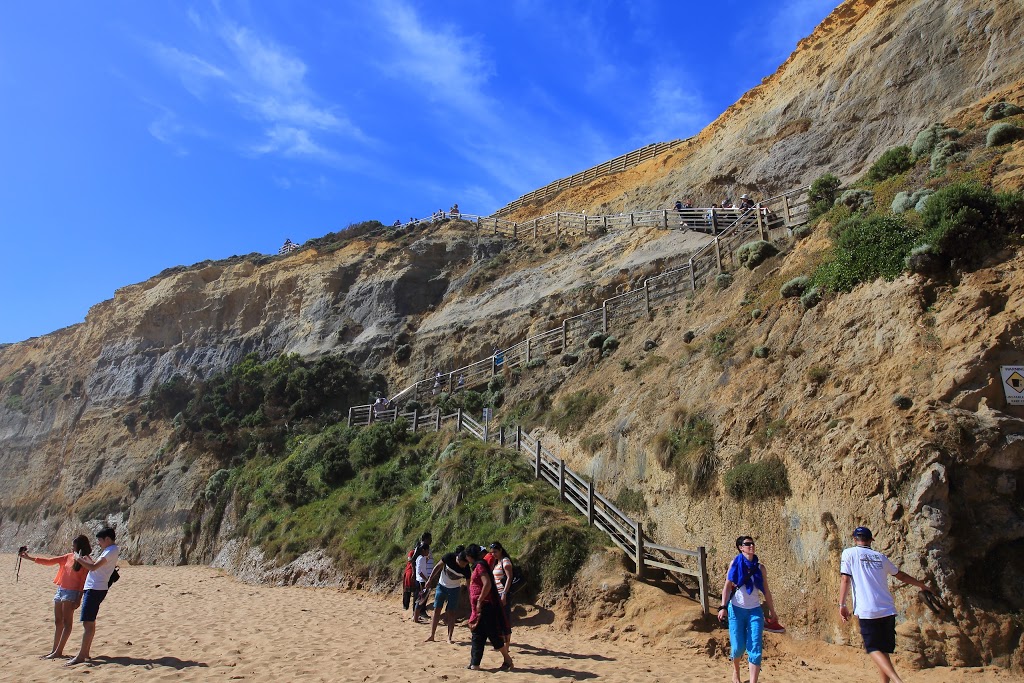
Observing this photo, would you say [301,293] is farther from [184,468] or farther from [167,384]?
[184,468]

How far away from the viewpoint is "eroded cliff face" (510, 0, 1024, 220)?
2422 centimetres

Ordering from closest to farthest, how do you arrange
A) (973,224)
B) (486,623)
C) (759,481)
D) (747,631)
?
1. (747,631)
2. (486,623)
3. (973,224)
4. (759,481)

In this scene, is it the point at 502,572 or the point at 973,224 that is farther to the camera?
the point at 973,224

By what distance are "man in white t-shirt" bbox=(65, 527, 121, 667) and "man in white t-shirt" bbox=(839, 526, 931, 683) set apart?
8.38m

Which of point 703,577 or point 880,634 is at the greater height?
point 703,577

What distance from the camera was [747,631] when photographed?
7355 mm

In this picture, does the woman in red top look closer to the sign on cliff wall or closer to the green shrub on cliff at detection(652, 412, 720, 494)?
the green shrub on cliff at detection(652, 412, 720, 494)

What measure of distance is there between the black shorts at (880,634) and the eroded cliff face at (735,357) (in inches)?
106

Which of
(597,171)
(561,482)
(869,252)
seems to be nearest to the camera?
(869,252)

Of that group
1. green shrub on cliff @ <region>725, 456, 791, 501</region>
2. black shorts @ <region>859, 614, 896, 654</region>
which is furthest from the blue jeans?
green shrub on cliff @ <region>725, 456, 791, 501</region>

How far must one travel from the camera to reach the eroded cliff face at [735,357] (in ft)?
30.8

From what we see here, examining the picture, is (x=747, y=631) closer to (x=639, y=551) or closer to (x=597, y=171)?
(x=639, y=551)

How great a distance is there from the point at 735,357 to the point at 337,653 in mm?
9665

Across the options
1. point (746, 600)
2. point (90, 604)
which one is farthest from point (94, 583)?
point (746, 600)
